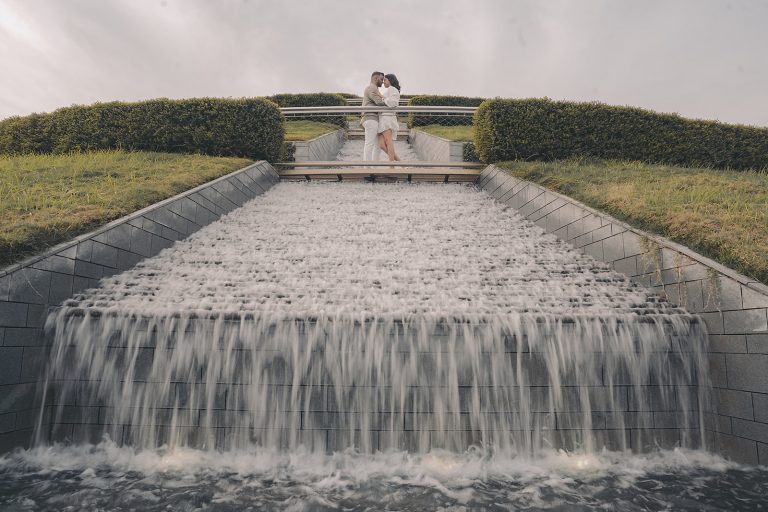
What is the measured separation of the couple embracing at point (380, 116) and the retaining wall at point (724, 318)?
265 inches

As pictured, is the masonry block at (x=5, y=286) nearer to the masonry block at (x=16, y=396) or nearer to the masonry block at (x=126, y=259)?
the masonry block at (x=16, y=396)

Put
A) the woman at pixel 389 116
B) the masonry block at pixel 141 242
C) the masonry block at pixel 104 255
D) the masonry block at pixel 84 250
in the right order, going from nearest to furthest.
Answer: the masonry block at pixel 84 250, the masonry block at pixel 104 255, the masonry block at pixel 141 242, the woman at pixel 389 116

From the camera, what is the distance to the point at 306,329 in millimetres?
3793

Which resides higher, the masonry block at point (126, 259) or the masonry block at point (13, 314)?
the masonry block at point (126, 259)

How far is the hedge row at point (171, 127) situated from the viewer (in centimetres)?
975

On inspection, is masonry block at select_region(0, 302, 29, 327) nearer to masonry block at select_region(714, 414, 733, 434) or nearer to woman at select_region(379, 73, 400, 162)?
masonry block at select_region(714, 414, 733, 434)

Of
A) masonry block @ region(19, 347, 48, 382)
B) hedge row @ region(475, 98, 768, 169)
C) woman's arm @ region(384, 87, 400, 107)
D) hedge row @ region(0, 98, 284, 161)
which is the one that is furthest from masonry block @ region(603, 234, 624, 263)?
hedge row @ region(0, 98, 284, 161)

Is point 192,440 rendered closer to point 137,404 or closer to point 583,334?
point 137,404

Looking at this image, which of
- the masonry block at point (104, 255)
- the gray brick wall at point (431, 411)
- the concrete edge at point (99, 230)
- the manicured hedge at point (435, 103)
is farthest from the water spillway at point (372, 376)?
A: the manicured hedge at point (435, 103)

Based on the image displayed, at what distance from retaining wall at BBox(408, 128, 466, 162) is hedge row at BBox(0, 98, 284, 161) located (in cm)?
451

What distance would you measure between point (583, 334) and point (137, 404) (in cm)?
381

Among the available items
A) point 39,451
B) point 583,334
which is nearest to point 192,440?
point 39,451

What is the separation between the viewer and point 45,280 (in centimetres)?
410

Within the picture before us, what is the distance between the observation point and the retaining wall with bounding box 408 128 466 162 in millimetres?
11391
